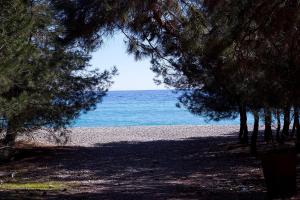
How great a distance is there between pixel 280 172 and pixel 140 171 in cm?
638

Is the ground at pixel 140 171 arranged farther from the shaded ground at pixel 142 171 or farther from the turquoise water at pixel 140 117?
the turquoise water at pixel 140 117

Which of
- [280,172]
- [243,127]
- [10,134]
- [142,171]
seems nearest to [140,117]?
[243,127]

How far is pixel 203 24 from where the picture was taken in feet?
27.7

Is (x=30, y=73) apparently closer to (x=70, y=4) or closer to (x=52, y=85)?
(x=52, y=85)

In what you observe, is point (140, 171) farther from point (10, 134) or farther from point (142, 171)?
point (10, 134)

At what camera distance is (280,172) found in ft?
27.4

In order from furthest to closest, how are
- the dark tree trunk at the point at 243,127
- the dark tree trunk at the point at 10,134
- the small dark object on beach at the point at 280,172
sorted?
the dark tree trunk at the point at 243,127, the dark tree trunk at the point at 10,134, the small dark object on beach at the point at 280,172

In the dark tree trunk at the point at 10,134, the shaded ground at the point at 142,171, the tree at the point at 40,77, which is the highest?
the tree at the point at 40,77

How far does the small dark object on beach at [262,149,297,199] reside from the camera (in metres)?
8.32

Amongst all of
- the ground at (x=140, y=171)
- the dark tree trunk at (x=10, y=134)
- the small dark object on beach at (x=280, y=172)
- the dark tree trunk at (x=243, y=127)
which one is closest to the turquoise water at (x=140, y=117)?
the dark tree trunk at (x=243, y=127)

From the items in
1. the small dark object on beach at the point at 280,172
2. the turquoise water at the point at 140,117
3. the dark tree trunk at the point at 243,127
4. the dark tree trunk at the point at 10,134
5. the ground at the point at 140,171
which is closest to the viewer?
the small dark object on beach at the point at 280,172

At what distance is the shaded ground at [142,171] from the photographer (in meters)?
9.91

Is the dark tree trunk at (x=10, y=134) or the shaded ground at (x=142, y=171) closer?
the shaded ground at (x=142, y=171)

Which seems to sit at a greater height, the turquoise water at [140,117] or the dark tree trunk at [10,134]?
the turquoise water at [140,117]
